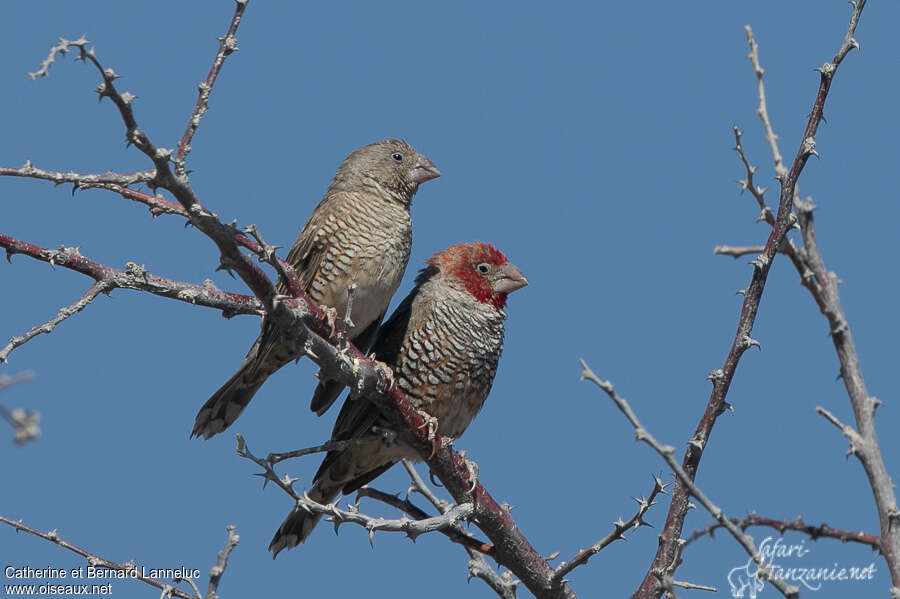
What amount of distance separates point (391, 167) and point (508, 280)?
1111mm

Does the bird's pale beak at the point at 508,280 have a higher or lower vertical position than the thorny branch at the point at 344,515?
higher

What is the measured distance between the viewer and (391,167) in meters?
6.61

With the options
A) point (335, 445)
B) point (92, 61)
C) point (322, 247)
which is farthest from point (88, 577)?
point (322, 247)

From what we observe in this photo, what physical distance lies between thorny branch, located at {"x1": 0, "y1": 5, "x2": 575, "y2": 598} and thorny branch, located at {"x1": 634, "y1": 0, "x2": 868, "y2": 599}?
0.68 m

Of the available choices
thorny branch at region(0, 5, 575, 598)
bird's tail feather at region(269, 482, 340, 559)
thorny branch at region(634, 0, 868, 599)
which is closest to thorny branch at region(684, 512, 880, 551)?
thorny branch at region(634, 0, 868, 599)

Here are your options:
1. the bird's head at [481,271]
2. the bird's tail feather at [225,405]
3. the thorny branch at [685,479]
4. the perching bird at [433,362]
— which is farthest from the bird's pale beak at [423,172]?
the thorny branch at [685,479]

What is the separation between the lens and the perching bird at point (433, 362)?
17.9ft

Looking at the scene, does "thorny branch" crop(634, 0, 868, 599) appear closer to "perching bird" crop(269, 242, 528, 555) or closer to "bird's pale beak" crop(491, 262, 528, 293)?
"perching bird" crop(269, 242, 528, 555)

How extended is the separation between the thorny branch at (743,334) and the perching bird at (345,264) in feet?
7.42

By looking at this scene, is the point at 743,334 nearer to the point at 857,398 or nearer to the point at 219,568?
the point at 857,398

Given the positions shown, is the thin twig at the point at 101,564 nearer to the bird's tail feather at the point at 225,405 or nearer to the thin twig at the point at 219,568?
the thin twig at the point at 219,568

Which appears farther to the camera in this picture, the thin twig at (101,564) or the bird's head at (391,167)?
the bird's head at (391,167)

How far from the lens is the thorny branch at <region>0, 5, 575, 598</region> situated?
3.01 m

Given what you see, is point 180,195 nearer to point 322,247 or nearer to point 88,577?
point 88,577
